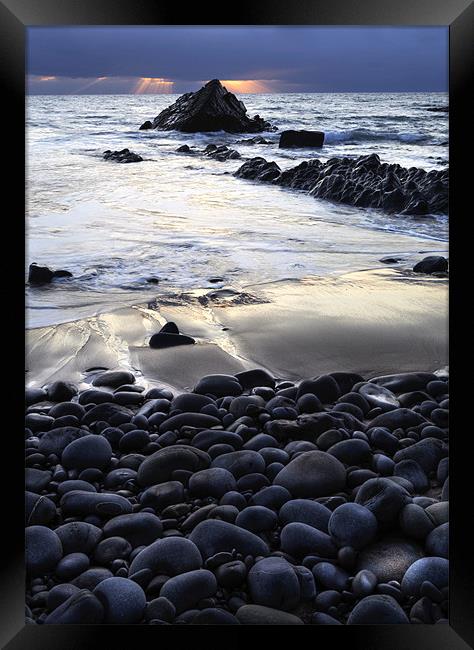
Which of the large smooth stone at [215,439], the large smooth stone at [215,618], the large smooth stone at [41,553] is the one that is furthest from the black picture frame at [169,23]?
the large smooth stone at [215,439]

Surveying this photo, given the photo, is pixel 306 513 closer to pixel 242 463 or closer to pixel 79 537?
pixel 242 463

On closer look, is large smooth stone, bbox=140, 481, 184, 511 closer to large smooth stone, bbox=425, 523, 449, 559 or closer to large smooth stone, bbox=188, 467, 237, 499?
large smooth stone, bbox=188, 467, 237, 499

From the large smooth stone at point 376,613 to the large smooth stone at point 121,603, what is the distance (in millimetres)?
458

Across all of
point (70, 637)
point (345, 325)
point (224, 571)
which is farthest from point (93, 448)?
point (345, 325)

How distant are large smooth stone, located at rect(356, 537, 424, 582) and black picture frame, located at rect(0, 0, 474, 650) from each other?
0.32 metres

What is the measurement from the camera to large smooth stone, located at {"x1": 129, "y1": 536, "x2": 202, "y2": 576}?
60.7 inches

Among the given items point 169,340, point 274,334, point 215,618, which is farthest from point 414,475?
point 274,334

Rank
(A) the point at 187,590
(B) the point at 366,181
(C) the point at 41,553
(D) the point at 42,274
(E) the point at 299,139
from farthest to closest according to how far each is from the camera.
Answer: (E) the point at 299,139, (B) the point at 366,181, (D) the point at 42,274, (C) the point at 41,553, (A) the point at 187,590

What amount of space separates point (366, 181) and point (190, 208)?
5.31 ft

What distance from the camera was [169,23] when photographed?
1.34 m

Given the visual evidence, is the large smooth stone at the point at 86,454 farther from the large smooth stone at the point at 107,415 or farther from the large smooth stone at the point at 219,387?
the large smooth stone at the point at 219,387

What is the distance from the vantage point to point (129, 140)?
6.93 metres

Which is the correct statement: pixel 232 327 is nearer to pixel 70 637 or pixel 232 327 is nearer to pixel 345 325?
pixel 345 325
